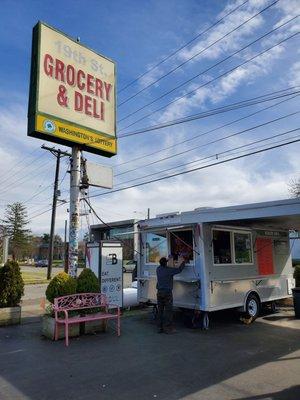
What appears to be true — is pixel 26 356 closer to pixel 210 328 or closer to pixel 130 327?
pixel 130 327

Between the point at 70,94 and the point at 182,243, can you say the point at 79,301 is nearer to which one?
the point at 182,243

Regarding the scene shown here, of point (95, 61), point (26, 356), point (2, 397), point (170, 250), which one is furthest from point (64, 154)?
point (2, 397)

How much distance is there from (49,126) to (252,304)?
7.51 m

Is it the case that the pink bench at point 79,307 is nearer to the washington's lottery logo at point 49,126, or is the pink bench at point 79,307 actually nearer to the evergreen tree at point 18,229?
the washington's lottery logo at point 49,126

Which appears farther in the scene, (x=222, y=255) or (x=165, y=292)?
(x=222, y=255)

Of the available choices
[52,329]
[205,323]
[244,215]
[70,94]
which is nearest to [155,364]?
[52,329]

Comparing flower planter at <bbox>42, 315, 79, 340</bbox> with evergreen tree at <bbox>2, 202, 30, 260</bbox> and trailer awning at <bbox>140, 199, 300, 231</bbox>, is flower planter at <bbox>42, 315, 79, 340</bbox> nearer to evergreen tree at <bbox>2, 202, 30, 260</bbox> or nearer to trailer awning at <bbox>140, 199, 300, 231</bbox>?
trailer awning at <bbox>140, 199, 300, 231</bbox>

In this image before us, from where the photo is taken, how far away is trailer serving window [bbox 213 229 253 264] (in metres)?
11.1

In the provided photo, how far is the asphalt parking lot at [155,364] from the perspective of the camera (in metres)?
5.86

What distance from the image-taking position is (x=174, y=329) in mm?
10383

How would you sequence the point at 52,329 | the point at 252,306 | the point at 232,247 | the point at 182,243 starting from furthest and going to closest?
1. the point at 252,306
2. the point at 232,247
3. the point at 182,243
4. the point at 52,329

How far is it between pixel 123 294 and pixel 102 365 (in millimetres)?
6639

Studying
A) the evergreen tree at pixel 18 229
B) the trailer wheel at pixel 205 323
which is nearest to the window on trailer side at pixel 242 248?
the trailer wheel at pixel 205 323

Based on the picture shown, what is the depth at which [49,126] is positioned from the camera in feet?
36.3
